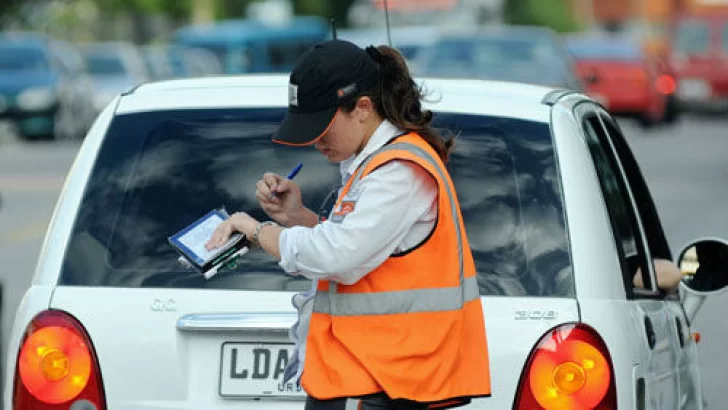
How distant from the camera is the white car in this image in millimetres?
4371

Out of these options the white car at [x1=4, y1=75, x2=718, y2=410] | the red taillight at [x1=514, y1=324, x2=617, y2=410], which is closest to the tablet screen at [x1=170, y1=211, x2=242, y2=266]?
the white car at [x1=4, y1=75, x2=718, y2=410]

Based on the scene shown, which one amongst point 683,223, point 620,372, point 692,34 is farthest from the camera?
point 692,34

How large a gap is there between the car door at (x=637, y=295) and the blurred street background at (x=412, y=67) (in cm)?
58

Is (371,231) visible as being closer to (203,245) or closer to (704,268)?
(203,245)

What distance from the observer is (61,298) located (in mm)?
4504

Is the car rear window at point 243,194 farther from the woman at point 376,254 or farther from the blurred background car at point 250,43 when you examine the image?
the blurred background car at point 250,43

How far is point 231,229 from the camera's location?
3992mm

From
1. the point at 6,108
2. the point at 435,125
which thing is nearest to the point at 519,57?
the point at 435,125

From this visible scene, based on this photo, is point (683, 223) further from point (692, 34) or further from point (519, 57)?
point (692, 34)

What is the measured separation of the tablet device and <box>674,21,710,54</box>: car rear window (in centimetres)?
4148

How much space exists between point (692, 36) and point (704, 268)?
4040 cm

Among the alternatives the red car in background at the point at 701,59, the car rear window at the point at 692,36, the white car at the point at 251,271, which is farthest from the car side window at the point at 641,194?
the car rear window at the point at 692,36

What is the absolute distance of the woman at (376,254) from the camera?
3822 mm

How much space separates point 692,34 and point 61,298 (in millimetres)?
41796
